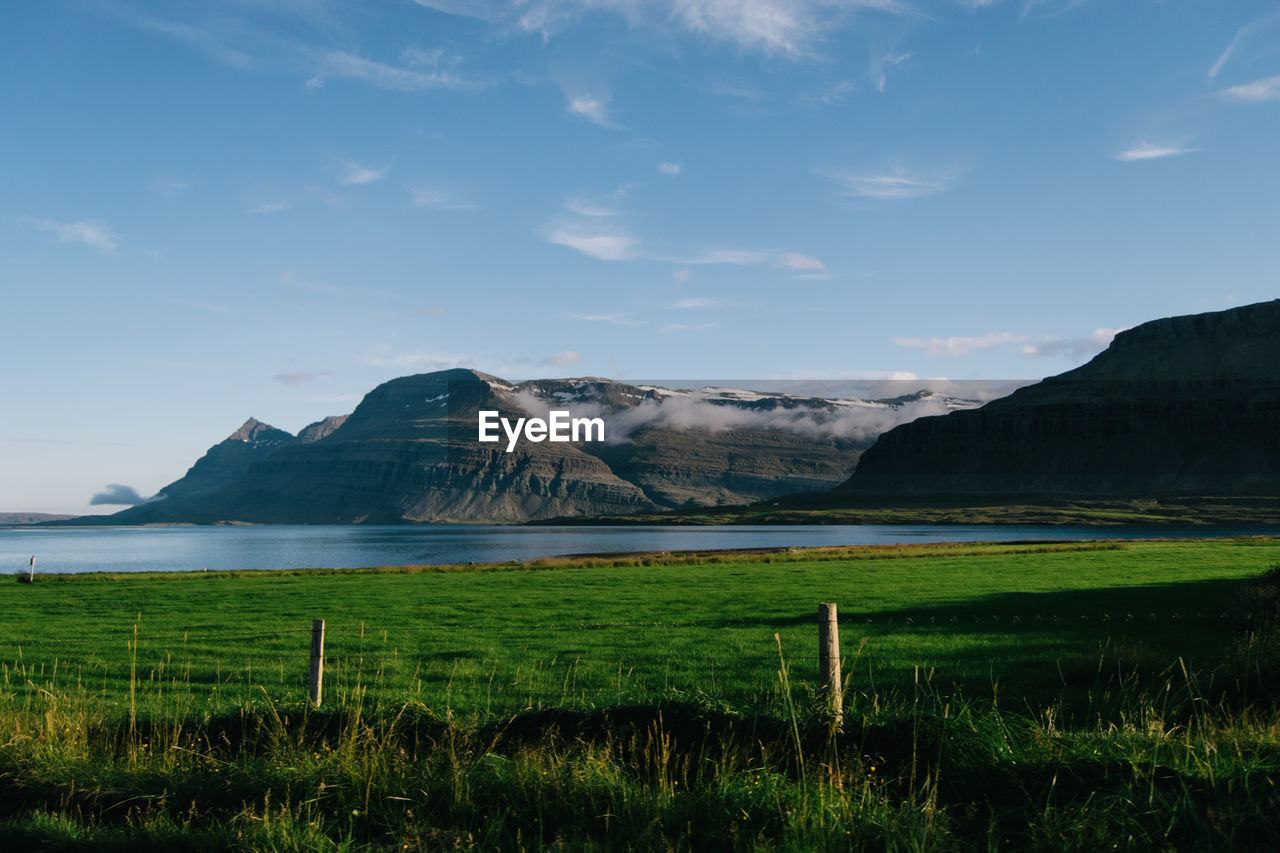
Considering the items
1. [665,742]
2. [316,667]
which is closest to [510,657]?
[316,667]

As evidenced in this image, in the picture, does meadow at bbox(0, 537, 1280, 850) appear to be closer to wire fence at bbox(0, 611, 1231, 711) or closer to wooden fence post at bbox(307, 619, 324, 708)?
wire fence at bbox(0, 611, 1231, 711)

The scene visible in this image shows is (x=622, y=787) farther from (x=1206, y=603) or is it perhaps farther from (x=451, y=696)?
(x=1206, y=603)

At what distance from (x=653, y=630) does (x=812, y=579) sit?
22831mm

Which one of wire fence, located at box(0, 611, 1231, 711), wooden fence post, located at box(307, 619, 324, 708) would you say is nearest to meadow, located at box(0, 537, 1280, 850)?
wire fence, located at box(0, 611, 1231, 711)

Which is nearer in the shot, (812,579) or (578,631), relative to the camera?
(578,631)

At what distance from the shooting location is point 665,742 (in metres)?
11.1

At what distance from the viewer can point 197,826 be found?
9.88 metres

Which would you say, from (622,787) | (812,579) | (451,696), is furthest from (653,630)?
(812,579)

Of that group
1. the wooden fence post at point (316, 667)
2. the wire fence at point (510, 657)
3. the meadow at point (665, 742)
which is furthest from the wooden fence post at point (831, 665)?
the wooden fence post at point (316, 667)

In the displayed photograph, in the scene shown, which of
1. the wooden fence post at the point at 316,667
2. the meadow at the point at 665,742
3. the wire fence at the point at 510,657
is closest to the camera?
the meadow at the point at 665,742

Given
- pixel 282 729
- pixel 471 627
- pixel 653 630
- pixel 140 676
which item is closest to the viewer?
pixel 282 729

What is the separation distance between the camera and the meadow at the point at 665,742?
8875 millimetres

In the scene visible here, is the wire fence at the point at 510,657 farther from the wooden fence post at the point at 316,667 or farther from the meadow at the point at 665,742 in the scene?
the meadow at the point at 665,742

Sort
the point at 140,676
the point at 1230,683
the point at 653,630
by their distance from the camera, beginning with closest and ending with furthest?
the point at 1230,683 < the point at 140,676 < the point at 653,630
